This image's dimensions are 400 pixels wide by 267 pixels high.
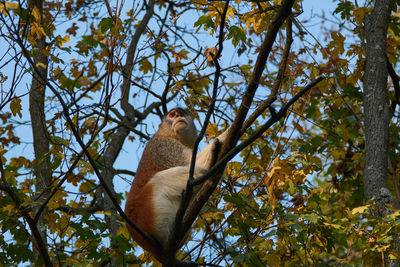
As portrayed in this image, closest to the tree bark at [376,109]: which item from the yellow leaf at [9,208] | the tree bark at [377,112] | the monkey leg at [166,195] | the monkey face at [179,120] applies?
the tree bark at [377,112]

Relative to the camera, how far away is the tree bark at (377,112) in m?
4.67

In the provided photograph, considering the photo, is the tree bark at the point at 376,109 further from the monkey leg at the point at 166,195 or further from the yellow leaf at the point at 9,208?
the yellow leaf at the point at 9,208

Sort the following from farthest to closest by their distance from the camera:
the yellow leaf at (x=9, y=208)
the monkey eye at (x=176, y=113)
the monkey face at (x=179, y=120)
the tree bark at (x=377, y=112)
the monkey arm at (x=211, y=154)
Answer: the monkey eye at (x=176, y=113) < the monkey face at (x=179, y=120) < the tree bark at (x=377, y=112) < the monkey arm at (x=211, y=154) < the yellow leaf at (x=9, y=208)

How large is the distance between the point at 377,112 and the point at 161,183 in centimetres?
252

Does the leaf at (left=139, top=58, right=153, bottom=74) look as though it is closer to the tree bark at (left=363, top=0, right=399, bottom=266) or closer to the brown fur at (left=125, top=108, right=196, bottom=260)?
the brown fur at (left=125, top=108, right=196, bottom=260)

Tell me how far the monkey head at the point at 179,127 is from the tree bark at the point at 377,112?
83.3 inches

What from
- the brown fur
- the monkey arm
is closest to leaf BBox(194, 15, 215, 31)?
the monkey arm

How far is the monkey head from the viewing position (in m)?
5.71

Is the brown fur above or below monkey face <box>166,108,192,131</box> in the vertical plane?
below

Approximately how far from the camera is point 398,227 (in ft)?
12.7

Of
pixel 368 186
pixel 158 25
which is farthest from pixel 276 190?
pixel 158 25

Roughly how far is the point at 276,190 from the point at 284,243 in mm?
633

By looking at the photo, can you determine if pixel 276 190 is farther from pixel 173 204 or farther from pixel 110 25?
pixel 110 25

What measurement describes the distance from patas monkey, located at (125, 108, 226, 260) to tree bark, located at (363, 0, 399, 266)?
5.46 ft
